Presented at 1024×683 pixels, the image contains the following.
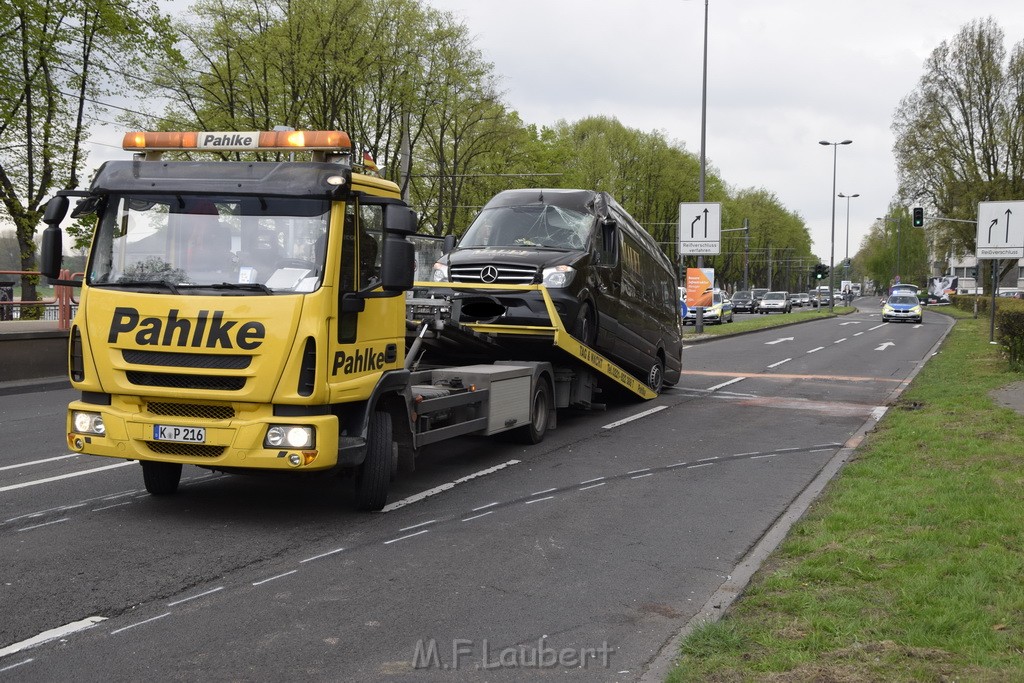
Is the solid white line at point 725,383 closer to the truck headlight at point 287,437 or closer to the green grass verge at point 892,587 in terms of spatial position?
the green grass verge at point 892,587

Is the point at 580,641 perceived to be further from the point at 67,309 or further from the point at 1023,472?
the point at 67,309

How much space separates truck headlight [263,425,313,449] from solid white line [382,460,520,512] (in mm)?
1244

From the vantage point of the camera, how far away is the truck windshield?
693cm

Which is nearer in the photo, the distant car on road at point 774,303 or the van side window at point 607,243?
the van side window at point 607,243

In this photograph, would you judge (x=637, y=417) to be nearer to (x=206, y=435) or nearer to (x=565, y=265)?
(x=565, y=265)

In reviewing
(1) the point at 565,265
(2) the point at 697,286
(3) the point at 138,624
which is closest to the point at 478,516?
(3) the point at 138,624

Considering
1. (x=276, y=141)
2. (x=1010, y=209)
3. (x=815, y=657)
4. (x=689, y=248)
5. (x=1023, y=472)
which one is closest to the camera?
(x=815, y=657)

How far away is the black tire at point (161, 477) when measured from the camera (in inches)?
311

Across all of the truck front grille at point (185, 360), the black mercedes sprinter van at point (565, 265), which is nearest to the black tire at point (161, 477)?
the truck front grille at point (185, 360)

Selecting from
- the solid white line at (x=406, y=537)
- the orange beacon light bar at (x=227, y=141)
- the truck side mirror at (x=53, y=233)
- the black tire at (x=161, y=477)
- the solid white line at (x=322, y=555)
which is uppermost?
the orange beacon light bar at (x=227, y=141)

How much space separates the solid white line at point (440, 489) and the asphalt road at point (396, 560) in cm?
5

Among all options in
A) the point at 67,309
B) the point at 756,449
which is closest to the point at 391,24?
the point at 67,309

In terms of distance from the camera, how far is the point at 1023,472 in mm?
8922

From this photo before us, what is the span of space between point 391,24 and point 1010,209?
1038 inches
